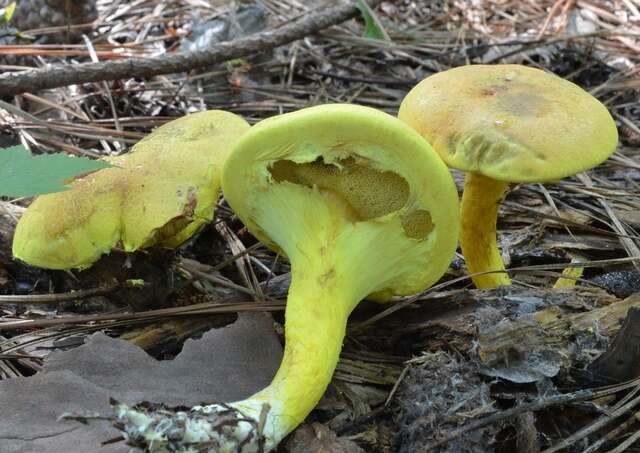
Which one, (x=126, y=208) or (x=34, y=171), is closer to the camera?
(x=34, y=171)

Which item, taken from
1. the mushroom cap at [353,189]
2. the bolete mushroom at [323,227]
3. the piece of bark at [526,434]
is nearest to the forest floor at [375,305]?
the piece of bark at [526,434]

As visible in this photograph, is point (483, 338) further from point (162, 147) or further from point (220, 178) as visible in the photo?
point (162, 147)

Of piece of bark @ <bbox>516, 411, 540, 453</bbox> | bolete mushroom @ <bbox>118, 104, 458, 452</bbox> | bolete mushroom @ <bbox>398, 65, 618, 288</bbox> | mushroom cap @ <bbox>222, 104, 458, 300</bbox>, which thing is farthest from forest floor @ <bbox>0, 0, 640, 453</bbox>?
bolete mushroom @ <bbox>398, 65, 618, 288</bbox>

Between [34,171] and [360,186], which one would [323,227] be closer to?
[360,186]

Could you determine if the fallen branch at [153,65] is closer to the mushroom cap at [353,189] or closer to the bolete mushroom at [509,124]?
the mushroom cap at [353,189]

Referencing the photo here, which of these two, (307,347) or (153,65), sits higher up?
(153,65)

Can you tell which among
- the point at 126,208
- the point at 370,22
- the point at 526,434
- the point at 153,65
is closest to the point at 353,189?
the point at 126,208
